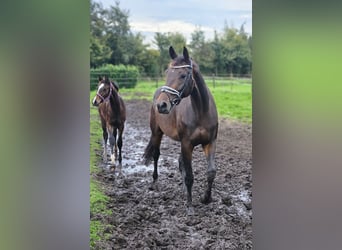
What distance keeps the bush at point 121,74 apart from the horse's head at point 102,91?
0.08 feet

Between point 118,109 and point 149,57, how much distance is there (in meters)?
0.31

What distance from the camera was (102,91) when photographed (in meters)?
2.12

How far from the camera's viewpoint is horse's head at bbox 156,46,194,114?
2.08 metres

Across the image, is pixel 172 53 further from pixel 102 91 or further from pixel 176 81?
pixel 102 91

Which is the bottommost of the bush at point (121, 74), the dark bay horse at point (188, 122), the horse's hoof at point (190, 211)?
the horse's hoof at point (190, 211)

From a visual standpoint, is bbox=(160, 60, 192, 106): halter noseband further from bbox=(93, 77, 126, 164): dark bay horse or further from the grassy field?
bbox=(93, 77, 126, 164): dark bay horse

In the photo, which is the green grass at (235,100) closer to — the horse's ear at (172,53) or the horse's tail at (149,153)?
the horse's ear at (172,53)

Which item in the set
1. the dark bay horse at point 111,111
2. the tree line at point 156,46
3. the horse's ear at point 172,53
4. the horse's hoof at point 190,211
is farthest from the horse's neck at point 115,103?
the horse's hoof at point 190,211

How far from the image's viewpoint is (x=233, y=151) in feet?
7.00

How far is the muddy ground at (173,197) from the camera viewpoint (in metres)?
→ 2.10

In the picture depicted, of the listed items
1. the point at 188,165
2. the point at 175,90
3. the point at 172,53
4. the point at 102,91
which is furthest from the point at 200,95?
the point at 102,91

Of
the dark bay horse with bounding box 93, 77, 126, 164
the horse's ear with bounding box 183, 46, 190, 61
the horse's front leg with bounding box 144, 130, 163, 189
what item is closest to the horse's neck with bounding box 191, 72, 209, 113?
the horse's ear with bounding box 183, 46, 190, 61
